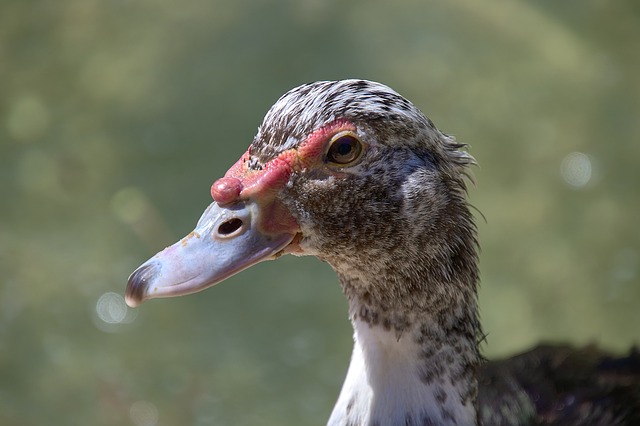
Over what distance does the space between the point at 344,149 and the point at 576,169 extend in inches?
126

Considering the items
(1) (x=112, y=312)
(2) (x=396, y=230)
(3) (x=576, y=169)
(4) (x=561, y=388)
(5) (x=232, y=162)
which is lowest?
(4) (x=561, y=388)

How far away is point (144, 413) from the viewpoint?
4.62m

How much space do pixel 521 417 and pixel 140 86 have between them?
3.29 meters

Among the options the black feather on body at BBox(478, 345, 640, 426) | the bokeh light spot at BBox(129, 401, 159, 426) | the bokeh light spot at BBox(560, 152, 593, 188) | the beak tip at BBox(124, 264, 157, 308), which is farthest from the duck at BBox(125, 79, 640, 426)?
the bokeh light spot at BBox(560, 152, 593, 188)

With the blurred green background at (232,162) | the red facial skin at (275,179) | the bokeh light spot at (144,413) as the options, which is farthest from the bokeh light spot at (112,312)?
the red facial skin at (275,179)

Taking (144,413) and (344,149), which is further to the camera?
(144,413)

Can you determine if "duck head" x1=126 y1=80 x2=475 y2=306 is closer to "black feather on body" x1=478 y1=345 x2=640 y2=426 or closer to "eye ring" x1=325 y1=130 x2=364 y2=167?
"eye ring" x1=325 y1=130 x2=364 y2=167

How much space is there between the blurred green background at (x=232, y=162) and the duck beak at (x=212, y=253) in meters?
2.25

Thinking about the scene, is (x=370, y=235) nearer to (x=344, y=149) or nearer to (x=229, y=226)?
(x=344, y=149)

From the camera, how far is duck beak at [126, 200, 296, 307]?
8.22ft

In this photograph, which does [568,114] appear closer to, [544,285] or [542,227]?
[542,227]

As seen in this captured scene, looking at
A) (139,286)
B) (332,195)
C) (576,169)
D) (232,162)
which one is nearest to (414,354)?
(332,195)

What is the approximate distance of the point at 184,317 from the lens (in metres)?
4.98

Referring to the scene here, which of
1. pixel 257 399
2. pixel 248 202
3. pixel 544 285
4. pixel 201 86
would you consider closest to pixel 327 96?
pixel 248 202
